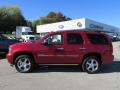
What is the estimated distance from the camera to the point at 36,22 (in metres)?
115

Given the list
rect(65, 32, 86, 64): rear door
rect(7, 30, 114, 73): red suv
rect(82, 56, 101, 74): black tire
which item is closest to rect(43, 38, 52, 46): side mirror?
rect(7, 30, 114, 73): red suv

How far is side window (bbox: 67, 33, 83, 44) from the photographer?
39.8 ft

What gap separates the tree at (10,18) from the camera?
85062 millimetres

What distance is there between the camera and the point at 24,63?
479 inches

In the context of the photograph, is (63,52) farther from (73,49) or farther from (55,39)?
(55,39)

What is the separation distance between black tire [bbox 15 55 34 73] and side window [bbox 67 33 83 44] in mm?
1846

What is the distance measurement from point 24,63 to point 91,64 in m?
2.81

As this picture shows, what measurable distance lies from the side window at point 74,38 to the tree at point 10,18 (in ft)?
240

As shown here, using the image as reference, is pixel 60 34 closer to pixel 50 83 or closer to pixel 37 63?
pixel 37 63

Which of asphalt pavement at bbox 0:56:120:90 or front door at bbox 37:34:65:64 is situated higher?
front door at bbox 37:34:65:64

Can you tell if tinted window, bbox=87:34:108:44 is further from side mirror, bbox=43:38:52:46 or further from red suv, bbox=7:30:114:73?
side mirror, bbox=43:38:52:46

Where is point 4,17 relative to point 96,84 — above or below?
above

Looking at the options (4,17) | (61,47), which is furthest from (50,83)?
(4,17)

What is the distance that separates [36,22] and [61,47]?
10398 cm
